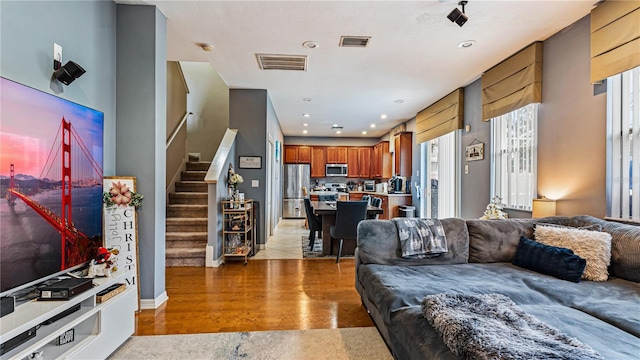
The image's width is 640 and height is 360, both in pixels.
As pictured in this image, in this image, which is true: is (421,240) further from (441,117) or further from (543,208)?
(441,117)

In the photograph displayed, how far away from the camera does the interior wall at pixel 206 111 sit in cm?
661

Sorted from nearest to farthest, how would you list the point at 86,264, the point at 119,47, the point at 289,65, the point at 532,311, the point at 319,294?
the point at 532,311 < the point at 86,264 < the point at 119,47 < the point at 319,294 < the point at 289,65

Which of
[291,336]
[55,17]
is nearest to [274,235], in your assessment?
[291,336]

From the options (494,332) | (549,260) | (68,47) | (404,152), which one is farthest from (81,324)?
(404,152)

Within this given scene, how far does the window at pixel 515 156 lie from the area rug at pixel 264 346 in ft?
8.24

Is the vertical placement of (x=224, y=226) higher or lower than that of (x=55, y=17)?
lower

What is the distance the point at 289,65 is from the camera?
3887 millimetres

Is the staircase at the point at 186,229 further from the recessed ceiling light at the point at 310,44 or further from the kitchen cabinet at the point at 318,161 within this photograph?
the kitchen cabinet at the point at 318,161

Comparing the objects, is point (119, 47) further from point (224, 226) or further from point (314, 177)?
point (314, 177)

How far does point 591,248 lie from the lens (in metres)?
2.16

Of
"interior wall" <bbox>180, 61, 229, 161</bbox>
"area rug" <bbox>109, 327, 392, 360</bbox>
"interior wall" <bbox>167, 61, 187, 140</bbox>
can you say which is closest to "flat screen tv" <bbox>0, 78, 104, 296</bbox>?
"area rug" <bbox>109, 327, 392, 360</bbox>

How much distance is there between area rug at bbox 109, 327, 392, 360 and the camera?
198 centimetres

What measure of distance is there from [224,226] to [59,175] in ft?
8.19

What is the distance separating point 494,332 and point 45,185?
2.49 metres
